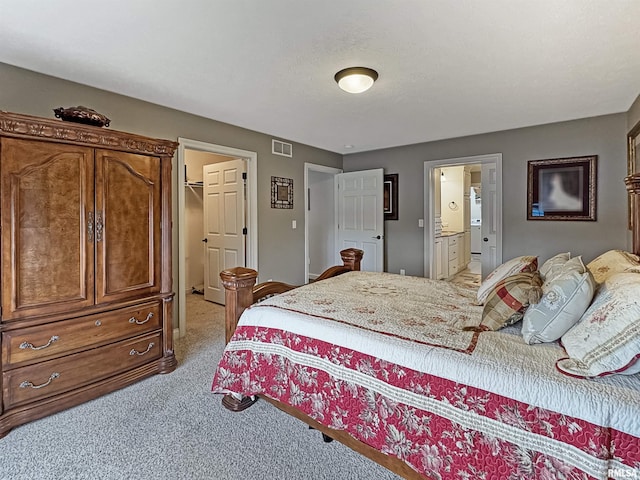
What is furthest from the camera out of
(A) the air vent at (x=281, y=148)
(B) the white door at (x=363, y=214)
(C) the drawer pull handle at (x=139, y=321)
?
(B) the white door at (x=363, y=214)

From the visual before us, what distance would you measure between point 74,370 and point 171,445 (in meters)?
0.94

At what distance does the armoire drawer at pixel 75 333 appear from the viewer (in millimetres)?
1948

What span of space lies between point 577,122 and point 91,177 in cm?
499

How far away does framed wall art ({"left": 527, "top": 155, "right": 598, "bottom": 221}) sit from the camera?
3809 mm

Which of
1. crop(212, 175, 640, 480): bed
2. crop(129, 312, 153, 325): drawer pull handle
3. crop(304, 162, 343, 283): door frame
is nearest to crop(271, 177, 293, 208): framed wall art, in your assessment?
crop(304, 162, 343, 283): door frame

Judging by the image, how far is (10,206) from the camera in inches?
75.0

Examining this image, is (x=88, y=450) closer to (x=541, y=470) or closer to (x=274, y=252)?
(x=541, y=470)

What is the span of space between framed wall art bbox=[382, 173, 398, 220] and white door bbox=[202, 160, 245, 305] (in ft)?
7.85

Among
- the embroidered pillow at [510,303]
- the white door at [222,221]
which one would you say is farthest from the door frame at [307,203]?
the embroidered pillow at [510,303]

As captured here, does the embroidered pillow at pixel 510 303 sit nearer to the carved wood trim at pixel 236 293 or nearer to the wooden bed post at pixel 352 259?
the carved wood trim at pixel 236 293

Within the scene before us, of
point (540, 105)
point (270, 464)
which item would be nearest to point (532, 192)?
point (540, 105)

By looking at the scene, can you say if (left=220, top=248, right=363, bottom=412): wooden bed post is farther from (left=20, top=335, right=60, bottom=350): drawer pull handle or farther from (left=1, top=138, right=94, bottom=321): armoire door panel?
(left=20, top=335, right=60, bottom=350): drawer pull handle

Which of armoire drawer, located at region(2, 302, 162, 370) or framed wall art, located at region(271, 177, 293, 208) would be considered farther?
framed wall art, located at region(271, 177, 293, 208)

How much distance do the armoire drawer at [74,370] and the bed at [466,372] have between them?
2.82ft
